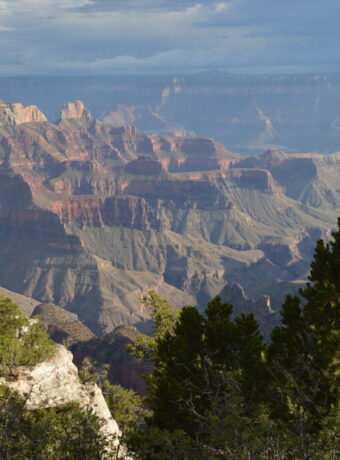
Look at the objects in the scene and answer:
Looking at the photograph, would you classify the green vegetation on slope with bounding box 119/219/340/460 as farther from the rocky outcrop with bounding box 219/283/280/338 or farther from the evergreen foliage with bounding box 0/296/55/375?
the rocky outcrop with bounding box 219/283/280/338

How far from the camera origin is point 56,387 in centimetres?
4025

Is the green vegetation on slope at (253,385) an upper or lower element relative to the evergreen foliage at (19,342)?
upper

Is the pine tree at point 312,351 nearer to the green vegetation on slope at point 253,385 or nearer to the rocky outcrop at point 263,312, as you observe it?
the green vegetation on slope at point 253,385

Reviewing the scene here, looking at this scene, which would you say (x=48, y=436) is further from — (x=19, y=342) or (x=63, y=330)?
(x=63, y=330)

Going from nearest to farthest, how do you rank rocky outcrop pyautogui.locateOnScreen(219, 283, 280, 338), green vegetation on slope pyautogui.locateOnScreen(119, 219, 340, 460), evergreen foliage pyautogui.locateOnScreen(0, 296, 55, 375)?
green vegetation on slope pyautogui.locateOnScreen(119, 219, 340, 460)
evergreen foliage pyautogui.locateOnScreen(0, 296, 55, 375)
rocky outcrop pyautogui.locateOnScreen(219, 283, 280, 338)

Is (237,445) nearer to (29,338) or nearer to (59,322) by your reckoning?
(29,338)

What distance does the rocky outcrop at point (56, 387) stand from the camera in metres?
38.7

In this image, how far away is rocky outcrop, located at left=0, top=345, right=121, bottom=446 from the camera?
127 feet

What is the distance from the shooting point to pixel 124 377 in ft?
342

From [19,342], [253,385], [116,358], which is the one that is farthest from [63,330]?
[253,385]

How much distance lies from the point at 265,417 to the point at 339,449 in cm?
323

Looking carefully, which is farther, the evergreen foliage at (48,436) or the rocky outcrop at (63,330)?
the rocky outcrop at (63,330)

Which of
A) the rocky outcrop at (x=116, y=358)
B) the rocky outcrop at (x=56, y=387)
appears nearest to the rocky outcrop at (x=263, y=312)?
the rocky outcrop at (x=116, y=358)

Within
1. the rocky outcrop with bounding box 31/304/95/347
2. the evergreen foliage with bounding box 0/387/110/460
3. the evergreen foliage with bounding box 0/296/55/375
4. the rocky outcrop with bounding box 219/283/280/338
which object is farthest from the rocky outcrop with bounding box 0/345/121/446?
the rocky outcrop with bounding box 31/304/95/347
